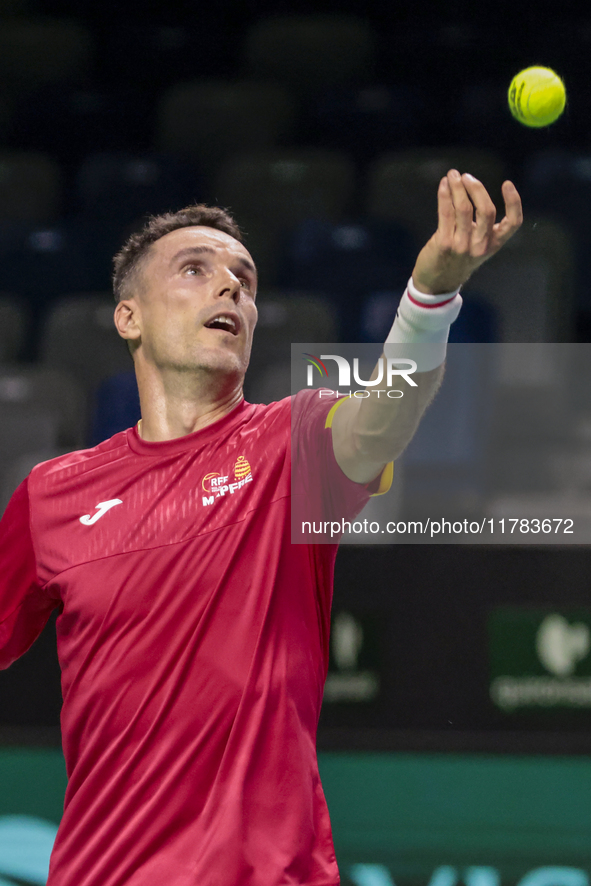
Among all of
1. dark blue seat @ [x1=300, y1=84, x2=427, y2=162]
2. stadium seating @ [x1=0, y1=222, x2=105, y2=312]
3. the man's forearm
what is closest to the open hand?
the man's forearm

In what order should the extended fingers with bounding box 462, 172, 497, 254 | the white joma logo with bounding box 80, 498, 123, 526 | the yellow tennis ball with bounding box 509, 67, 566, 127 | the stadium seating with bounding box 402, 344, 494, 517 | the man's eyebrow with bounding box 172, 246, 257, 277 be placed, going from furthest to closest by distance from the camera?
the stadium seating with bounding box 402, 344, 494, 517, the yellow tennis ball with bounding box 509, 67, 566, 127, the man's eyebrow with bounding box 172, 246, 257, 277, the white joma logo with bounding box 80, 498, 123, 526, the extended fingers with bounding box 462, 172, 497, 254

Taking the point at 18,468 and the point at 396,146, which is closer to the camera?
the point at 18,468

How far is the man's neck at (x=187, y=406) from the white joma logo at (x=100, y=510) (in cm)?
18

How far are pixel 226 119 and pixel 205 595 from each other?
3.82m

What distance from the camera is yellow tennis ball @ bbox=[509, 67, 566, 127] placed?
8.37 ft

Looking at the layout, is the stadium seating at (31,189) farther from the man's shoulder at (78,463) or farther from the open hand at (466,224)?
the open hand at (466,224)

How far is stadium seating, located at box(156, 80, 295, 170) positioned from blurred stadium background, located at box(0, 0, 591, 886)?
0.05ft

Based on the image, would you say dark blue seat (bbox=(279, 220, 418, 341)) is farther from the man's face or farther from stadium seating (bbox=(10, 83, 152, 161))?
the man's face

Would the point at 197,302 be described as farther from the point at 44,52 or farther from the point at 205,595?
the point at 44,52

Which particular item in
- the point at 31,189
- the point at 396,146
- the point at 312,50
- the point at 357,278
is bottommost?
the point at 357,278

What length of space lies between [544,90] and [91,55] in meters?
3.60

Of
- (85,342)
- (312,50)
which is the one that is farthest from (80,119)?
(85,342)

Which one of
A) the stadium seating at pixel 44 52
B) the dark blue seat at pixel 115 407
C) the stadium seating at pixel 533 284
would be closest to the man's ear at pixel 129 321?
the dark blue seat at pixel 115 407

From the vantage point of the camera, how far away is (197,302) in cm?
207
